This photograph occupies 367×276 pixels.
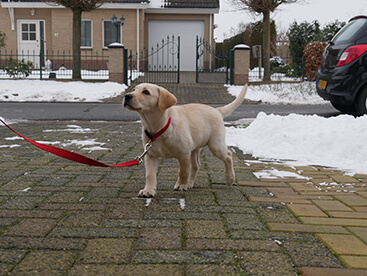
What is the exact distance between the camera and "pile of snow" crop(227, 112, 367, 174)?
5230mm

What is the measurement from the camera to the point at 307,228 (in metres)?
2.90

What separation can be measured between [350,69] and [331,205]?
630 cm

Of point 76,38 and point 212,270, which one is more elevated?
point 76,38

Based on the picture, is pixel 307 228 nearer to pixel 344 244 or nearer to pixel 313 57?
pixel 344 244

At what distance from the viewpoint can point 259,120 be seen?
699 cm

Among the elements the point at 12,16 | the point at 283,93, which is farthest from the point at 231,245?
the point at 12,16

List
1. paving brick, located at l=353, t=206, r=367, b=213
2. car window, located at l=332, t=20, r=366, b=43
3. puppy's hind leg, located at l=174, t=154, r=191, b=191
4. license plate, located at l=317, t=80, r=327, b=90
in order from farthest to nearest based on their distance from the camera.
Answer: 1. license plate, located at l=317, t=80, r=327, b=90
2. car window, located at l=332, t=20, r=366, b=43
3. puppy's hind leg, located at l=174, t=154, r=191, b=191
4. paving brick, located at l=353, t=206, r=367, b=213

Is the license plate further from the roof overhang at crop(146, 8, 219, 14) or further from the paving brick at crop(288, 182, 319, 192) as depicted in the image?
the roof overhang at crop(146, 8, 219, 14)

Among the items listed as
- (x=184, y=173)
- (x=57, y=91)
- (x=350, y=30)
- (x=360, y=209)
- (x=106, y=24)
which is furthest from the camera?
(x=106, y=24)

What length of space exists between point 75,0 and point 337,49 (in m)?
12.3

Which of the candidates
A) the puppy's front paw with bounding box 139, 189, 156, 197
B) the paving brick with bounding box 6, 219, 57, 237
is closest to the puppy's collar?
the puppy's front paw with bounding box 139, 189, 156, 197

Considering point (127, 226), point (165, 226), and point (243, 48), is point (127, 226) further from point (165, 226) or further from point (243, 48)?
point (243, 48)

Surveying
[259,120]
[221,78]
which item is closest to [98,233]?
[259,120]

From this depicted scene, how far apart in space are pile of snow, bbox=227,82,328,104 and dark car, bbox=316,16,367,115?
5865 mm
